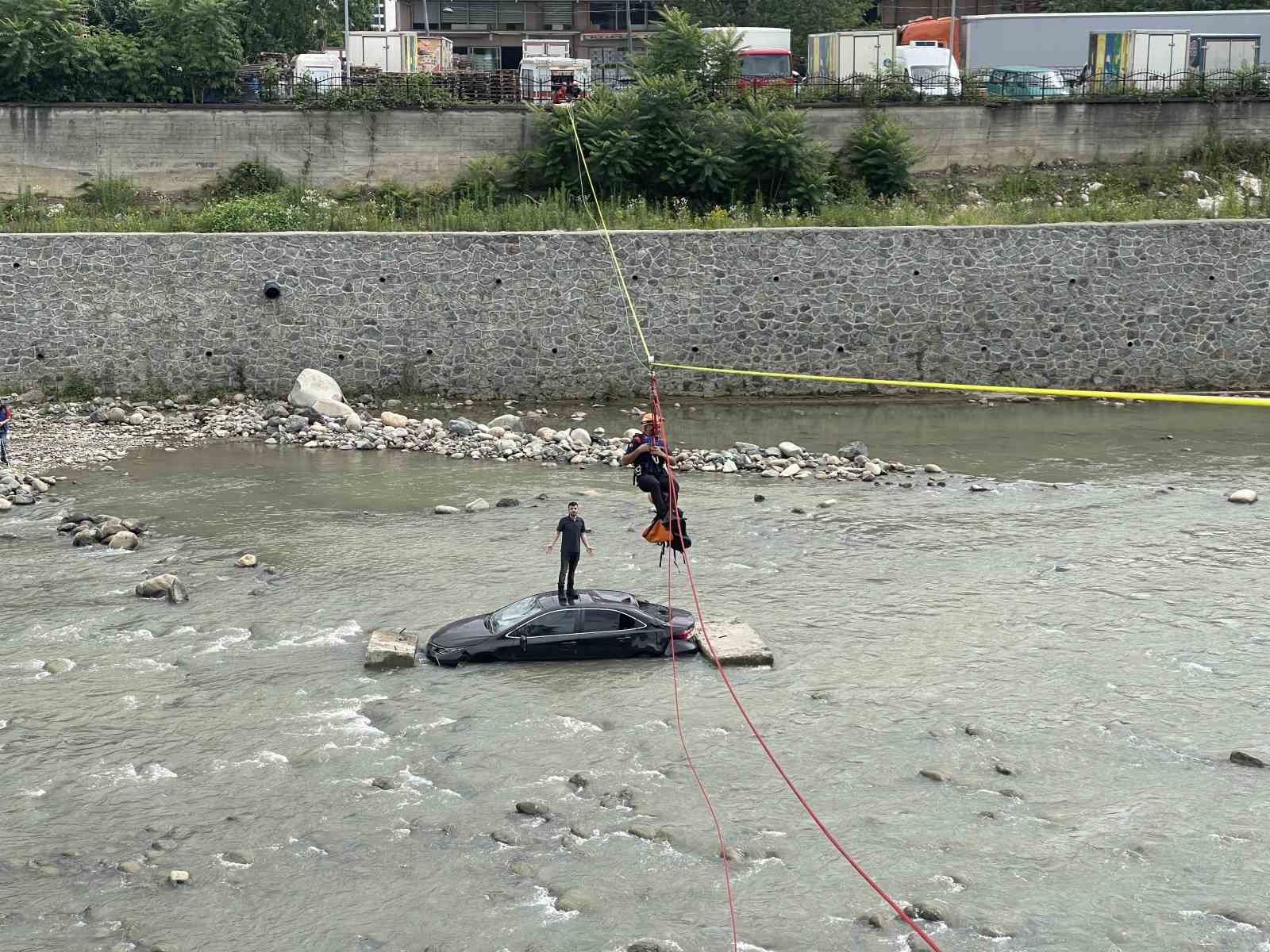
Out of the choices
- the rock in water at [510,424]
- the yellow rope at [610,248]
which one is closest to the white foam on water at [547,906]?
the rock in water at [510,424]

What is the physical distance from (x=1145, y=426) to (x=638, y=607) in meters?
16.1

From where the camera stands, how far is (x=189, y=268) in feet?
100

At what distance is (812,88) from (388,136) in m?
11.5

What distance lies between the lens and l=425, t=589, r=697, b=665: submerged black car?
1720 cm

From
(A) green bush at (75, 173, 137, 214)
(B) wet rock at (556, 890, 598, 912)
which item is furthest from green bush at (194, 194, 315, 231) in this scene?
(B) wet rock at (556, 890, 598, 912)

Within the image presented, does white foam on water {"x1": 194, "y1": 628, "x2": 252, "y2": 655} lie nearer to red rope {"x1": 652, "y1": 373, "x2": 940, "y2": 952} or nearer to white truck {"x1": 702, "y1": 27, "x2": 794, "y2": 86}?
red rope {"x1": 652, "y1": 373, "x2": 940, "y2": 952}

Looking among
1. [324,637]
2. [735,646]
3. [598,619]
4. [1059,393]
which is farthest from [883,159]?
[1059,393]

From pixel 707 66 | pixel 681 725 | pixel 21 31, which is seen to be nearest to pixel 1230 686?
pixel 681 725

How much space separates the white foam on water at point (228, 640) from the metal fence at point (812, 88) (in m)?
22.5

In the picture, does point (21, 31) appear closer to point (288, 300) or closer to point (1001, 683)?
point (288, 300)

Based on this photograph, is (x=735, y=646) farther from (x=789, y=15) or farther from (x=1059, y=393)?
(x=789, y=15)

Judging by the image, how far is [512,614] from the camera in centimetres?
1756

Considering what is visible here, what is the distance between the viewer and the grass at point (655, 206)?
32.2 meters

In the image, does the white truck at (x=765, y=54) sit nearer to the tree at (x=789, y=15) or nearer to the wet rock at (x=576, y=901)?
the tree at (x=789, y=15)
